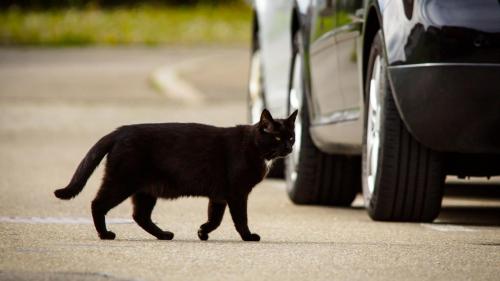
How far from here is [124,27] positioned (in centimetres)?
4191

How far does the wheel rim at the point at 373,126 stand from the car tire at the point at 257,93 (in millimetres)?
3850

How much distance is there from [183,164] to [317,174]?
258 cm

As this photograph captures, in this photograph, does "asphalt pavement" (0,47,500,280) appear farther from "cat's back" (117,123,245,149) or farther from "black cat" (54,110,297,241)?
"cat's back" (117,123,245,149)

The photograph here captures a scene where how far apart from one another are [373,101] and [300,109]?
164cm

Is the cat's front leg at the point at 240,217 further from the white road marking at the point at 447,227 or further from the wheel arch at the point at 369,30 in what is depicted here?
the wheel arch at the point at 369,30

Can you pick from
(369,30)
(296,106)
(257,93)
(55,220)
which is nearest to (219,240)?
(55,220)

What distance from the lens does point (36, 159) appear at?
45.3 feet

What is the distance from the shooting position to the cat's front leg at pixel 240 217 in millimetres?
7227

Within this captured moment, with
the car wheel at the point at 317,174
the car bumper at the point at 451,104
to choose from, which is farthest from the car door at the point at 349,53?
the car bumper at the point at 451,104

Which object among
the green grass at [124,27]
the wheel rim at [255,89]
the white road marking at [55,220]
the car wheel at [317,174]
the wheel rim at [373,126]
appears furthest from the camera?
the green grass at [124,27]

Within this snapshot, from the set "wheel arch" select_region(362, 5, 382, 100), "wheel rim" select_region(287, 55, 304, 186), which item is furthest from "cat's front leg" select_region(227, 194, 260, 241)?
"wheel rim" select_region(287, 55, 304, 186)

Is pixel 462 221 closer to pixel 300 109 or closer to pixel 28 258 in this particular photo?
pixel 300 109

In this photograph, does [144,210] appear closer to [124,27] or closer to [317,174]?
[317,174]

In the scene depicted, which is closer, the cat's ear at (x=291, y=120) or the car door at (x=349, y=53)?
the cat's ear at (x=291, y=120)
